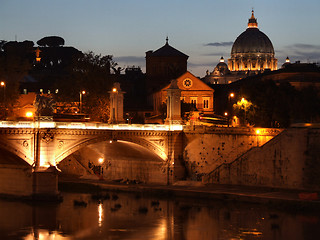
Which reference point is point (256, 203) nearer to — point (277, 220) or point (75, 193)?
point (277, 220)

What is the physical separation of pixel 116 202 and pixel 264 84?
20619 mm

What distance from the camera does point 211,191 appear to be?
179ft

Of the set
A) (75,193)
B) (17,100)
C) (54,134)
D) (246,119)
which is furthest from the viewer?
(17,100)

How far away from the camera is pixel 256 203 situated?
169 ft

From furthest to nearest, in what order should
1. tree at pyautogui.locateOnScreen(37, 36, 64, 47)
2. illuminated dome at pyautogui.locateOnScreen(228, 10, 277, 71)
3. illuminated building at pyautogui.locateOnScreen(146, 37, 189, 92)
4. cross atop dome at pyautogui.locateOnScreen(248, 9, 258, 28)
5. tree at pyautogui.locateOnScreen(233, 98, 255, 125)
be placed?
cross atop dome at pyautogui.locateOnScreen(248, 9, 258, 28), illuminated dome at pyautogui.locateOnScreen(228, 10, 277, 71), tree at pyautogui.locateOnScreen(37, 36, 64, 47), illuminated building at pyautogui.locateOnScreen(146, 37, 189, 92), tree at pyautogui.locateOnScreen(233, 98, 255, 125)

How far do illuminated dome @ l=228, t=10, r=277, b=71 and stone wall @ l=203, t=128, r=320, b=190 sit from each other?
127 metres

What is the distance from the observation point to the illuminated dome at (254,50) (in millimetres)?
181875

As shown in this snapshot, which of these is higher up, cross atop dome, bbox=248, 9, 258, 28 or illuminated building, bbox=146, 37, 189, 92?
cross atop dome, bbox=248, 9, 258, 28

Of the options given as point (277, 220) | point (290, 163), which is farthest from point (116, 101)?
point (277, 220)

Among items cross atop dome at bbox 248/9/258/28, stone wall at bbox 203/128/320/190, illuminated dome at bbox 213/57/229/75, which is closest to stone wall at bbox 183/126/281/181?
stone wall at bbox 203/128/320/190

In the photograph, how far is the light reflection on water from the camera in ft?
146

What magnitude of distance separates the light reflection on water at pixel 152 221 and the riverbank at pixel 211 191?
78cm

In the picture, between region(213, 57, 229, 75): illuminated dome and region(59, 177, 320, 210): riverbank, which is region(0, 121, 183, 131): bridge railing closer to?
region(59, 177, 320, 210): riverbank

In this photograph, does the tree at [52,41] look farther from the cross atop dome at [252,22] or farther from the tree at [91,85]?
the tree at [91,85]
